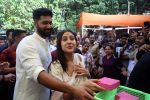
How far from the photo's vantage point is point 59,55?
10.4ft

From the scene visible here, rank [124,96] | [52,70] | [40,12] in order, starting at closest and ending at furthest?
[124,96], [52,70], [40,12]

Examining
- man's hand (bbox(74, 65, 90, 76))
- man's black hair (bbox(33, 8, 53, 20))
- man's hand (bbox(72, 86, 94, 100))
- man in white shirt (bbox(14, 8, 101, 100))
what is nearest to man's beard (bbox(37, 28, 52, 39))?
man in white shirt (bbox(14, 8, 101, 100))

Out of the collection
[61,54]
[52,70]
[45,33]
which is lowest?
[52,70]

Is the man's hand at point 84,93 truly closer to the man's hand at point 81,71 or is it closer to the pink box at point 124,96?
the pink box at point 124,96

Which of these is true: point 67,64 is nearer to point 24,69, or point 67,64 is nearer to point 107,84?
point 24,69

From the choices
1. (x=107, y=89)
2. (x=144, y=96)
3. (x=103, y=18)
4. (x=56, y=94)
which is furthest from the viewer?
(x=103, y=18)

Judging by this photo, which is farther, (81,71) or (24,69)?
(24,69)

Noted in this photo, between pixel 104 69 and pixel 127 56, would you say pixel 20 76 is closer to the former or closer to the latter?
pixel 104 69

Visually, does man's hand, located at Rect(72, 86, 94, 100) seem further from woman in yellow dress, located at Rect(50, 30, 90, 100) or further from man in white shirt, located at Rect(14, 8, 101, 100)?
woman in yellow dress, located at Rect(50, 30, 90, 100)

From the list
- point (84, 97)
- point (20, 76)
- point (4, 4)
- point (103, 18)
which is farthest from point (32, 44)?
point (4, 4)

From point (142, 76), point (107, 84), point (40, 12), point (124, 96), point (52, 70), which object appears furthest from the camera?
point (40, 12)

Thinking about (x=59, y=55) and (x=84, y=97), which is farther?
(x=59, y=55)

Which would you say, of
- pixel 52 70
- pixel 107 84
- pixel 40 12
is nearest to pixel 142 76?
pixel 52 70

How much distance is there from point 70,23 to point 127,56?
963 inches
